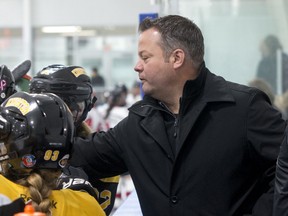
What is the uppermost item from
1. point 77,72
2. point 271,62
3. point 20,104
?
point 20,104

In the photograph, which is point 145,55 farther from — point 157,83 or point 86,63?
point 86,63

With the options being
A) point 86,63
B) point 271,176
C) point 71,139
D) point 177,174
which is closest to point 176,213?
point 177,174

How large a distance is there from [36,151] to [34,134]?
0.19 ft

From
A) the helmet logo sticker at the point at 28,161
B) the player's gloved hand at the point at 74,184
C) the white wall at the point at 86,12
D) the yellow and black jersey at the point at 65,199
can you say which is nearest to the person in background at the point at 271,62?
the white wall at the point at 86,12

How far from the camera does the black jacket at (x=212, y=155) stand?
9.37 feet

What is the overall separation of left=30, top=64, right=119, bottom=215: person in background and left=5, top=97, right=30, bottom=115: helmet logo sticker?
97 centimetres

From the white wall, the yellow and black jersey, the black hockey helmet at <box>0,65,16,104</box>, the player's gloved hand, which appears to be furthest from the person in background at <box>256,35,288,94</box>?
the yellow and black jersey

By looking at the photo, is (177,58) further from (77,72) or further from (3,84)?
(3,84)

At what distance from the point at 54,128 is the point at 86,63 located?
14702 millimetres

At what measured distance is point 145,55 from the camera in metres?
3.04

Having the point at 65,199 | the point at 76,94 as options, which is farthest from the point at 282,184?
the point at 76,94

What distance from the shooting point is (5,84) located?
11.6 ft

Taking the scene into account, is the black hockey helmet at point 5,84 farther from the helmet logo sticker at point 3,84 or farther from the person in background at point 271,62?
the person in background at point 271,62

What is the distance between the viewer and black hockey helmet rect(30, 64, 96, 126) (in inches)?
134
